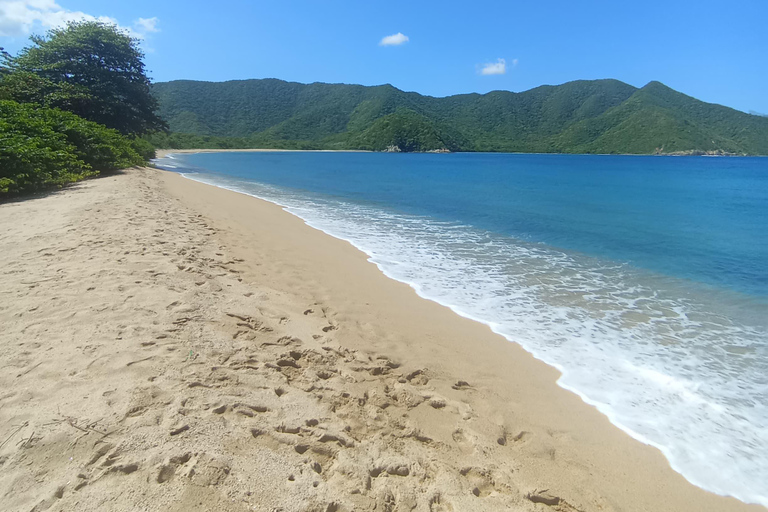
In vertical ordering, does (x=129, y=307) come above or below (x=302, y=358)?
above

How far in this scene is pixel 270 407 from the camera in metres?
3.10

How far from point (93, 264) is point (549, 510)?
5809 millimetres

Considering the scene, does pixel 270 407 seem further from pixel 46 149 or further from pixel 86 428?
pixel 46 149

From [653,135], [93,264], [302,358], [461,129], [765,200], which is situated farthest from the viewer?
[461,129]

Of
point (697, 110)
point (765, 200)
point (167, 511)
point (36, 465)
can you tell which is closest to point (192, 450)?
point (167, 511)

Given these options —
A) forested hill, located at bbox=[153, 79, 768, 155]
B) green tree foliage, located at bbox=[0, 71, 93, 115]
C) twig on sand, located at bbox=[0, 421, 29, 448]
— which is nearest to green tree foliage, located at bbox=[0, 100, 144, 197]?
green tree foliage, located at bbox=[0, 71, 93, 115]

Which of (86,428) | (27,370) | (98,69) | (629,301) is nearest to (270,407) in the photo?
(86,428)

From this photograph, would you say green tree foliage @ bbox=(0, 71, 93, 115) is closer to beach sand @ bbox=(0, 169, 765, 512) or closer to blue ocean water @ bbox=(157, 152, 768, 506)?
blue ocean water @ bbox=(157, 152, 768, 506)

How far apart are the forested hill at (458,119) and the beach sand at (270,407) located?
3997 inches

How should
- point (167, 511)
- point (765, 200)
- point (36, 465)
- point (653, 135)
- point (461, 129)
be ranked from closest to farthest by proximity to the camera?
point (167, 511), point (36, 465), point (765, 200), point (653, 135), point (461, 129)

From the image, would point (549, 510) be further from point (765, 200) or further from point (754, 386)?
point (765, 200)

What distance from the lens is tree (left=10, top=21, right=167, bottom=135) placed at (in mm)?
23047

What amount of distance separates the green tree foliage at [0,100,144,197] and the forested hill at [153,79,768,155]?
8558cm

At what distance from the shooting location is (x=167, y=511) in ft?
6.87
